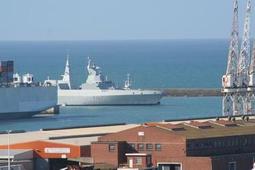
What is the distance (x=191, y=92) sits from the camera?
141000 mm

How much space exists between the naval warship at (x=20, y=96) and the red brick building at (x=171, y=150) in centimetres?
5646

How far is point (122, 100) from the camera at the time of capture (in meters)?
134

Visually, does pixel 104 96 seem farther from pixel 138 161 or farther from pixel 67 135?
pixel 138 161

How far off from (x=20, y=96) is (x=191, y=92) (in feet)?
98.7

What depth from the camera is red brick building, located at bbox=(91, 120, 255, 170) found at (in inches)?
2100

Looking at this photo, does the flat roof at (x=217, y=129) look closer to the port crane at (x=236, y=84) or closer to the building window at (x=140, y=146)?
the building window at (x=140, y=146)

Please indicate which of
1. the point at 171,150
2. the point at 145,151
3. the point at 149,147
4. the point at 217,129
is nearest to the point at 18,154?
the point at 145,151

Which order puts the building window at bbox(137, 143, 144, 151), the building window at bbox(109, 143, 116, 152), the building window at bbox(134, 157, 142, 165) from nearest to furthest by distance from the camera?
the building window at bbox(134, 157, 142, 165), the building window at bbox(109, 143, 116, 152), the building window at bbox(137, 143, 144, 151)

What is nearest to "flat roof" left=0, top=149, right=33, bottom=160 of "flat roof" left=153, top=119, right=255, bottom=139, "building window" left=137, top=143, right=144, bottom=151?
"building window" left=137, top=143, right=144, bottom=151

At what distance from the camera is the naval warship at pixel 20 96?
371 ft

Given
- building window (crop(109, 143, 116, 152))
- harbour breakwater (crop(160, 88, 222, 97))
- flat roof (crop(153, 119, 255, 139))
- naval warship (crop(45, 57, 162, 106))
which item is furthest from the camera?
harbour breakwater (crop(160, 88, 222, 97))

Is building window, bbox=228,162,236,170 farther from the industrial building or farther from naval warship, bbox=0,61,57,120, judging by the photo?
naval warship, bbox=0,61,57,120

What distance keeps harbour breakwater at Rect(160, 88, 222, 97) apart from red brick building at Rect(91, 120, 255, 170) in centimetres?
7865

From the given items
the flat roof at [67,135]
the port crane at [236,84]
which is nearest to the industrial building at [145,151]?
the flat roof at [67,135]
